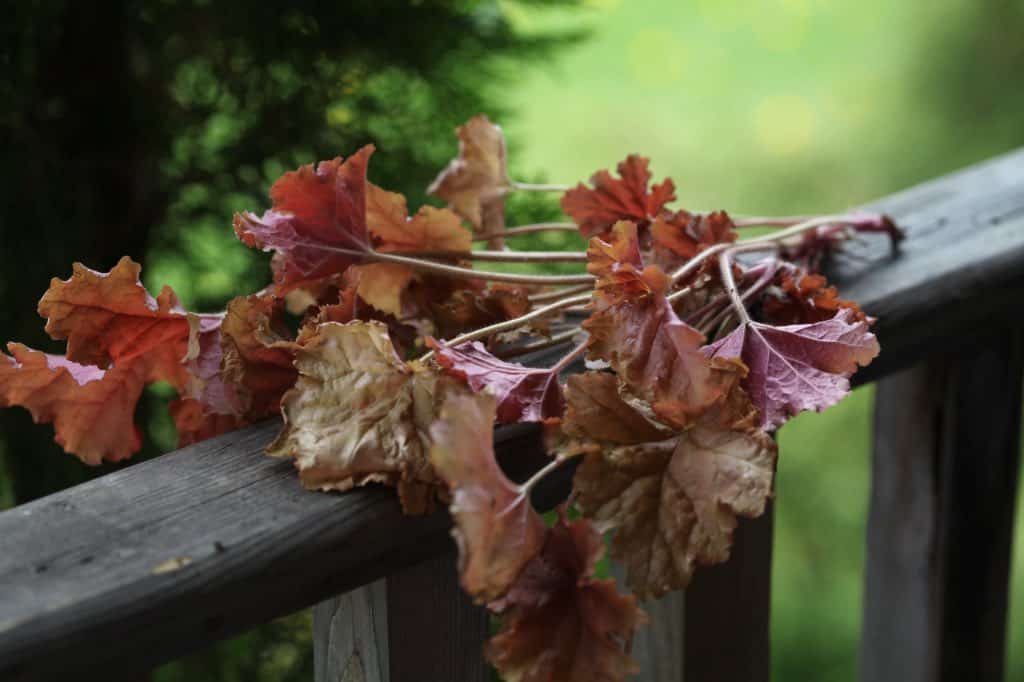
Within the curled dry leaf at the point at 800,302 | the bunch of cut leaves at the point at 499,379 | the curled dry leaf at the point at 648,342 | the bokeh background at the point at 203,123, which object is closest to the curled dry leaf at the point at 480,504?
the bunch of cut leaves at the point at 499,379

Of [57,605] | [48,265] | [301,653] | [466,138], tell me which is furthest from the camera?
[301,653]

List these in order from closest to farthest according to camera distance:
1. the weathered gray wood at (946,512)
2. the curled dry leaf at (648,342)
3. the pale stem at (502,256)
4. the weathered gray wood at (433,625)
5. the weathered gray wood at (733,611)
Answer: the curled dry leaf at (648,342) → the weathered gray wood at (433,625) → the pale stem at (502,256) → the weathered gray wood at (733,611) → the weathered gray wood at (946,512)

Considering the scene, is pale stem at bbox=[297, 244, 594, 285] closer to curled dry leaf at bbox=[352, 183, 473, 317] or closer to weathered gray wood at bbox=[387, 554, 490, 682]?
curled dry leaf at bbox=[352, 183, 473, 317]

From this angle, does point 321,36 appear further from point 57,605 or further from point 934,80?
point 934,80

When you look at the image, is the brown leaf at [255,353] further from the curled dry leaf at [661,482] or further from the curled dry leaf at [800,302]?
the curled dry leaf at [800,302]

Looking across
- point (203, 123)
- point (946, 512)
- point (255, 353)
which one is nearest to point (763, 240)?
point (255, 353)

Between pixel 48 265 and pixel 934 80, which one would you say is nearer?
pixel 48 265

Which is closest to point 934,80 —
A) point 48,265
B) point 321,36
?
point 321,36
